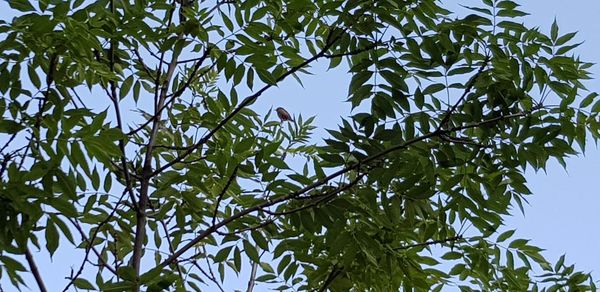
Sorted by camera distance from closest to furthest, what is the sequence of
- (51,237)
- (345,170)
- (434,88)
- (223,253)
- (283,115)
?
(51,237), (345,170), (434,88), (223,253), (283,115)

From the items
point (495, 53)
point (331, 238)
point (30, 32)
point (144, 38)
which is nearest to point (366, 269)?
point (331, 238)

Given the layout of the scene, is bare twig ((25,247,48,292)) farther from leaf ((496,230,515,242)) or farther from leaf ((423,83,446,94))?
leaf ((496,230,515,242))

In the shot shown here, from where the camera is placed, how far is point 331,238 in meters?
2.81

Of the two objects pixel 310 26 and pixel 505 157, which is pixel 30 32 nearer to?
pixel 310 26

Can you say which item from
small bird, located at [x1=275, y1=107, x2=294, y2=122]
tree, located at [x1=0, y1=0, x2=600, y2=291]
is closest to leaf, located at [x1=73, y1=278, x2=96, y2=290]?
tree, located at [x1=0, y1=0, x2=600, y2=291]

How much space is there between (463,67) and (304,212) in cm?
71

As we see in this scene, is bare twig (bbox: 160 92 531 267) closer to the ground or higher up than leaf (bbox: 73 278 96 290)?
higher up

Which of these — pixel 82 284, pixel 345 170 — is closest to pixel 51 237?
pixel 82 284

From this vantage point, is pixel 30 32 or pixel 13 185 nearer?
pixel 13 185

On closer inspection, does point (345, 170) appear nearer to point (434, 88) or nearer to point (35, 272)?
point (434, 88)

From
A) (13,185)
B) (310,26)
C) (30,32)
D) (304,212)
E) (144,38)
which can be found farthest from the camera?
(310,26)

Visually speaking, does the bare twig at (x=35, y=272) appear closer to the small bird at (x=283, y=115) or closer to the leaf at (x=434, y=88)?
the leaf at (x=434, y=88)

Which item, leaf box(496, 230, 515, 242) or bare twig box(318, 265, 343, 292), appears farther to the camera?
leaf box(496, 230, 515, 242)

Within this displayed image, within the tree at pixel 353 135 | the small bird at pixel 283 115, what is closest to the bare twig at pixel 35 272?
the tree at pixel 353 135
